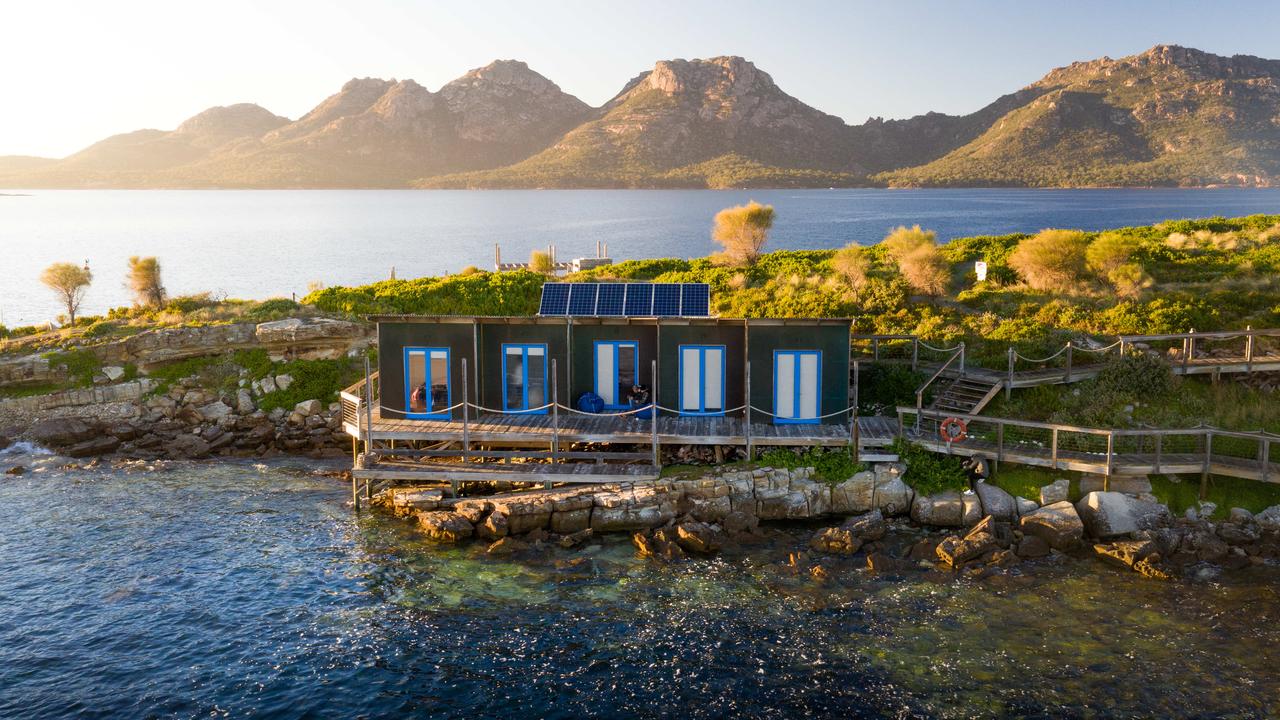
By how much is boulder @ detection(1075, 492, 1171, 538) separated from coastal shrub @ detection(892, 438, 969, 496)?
9.28 feet

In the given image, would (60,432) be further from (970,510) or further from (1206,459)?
(1206,459)

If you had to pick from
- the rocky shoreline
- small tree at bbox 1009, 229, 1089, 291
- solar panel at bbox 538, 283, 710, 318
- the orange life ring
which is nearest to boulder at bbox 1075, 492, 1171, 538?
the rocky shoreline

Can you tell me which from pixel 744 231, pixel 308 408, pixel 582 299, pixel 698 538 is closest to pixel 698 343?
pixel 582 299

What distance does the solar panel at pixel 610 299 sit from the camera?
25984mm

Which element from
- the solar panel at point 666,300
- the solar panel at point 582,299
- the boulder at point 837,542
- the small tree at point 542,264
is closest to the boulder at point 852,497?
the boulder at point 837,542

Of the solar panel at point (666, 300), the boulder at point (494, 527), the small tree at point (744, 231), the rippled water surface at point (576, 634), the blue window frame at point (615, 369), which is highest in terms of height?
the small tree at point (744, 231)

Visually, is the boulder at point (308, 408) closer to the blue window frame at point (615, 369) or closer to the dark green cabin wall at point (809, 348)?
the blue window frame at point (615, 369)

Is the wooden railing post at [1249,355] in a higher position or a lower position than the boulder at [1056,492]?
higher

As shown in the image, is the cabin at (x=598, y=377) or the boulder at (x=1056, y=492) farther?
the cabin at (x=598, y=377)

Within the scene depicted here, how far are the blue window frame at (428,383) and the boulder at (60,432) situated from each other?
41.5ft

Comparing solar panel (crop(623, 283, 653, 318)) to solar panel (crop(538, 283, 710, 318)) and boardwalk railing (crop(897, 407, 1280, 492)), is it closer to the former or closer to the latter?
solar panel (crop(538, 283, 710, 318))

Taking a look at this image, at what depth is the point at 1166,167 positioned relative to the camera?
629ft

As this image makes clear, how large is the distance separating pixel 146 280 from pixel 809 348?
3538 cm

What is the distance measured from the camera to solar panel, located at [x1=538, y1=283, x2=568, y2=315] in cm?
2645
